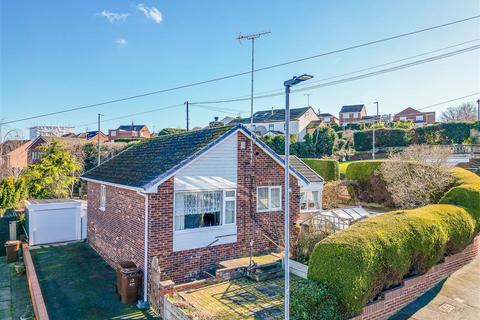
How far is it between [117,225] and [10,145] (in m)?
44.9

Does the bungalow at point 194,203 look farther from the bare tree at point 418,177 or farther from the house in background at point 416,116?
the house in background at point 416,116

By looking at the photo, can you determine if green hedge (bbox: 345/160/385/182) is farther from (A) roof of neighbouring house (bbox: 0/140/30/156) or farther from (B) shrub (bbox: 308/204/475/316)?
(A) roof of neighbouring house (bbox: 0/140/30/156)

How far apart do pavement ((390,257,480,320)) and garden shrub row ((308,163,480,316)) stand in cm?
94

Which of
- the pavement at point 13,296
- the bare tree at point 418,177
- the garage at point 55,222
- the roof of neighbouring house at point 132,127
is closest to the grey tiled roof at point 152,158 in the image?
the garage at point 55,222

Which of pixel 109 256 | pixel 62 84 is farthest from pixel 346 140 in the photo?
pixel 109 256

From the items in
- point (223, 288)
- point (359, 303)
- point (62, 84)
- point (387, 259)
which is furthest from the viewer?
point (62, 84)

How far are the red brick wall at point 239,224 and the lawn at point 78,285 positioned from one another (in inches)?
76.3

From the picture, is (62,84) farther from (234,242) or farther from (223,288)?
(223,288)

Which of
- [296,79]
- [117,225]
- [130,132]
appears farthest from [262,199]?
[130,132]

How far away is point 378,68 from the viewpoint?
16438 mm

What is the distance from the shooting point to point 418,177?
1967cm

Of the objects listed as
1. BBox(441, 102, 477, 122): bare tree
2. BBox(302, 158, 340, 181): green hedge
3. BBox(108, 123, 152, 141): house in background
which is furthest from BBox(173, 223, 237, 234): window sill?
BBox(441, 102, 477, 122): bare tree

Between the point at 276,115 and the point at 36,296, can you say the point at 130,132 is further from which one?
the point at 36,296

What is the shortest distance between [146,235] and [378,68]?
44.0ft
